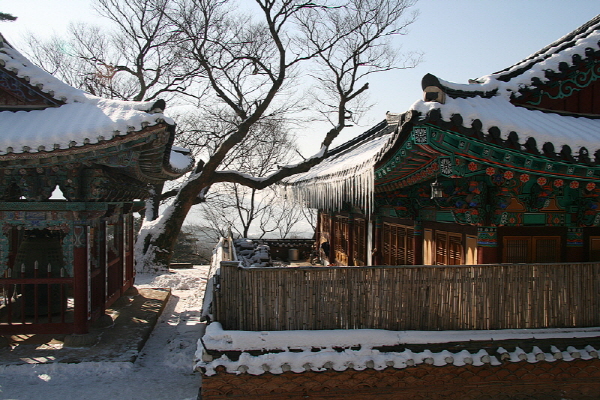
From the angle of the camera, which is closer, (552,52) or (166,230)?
(552,52)

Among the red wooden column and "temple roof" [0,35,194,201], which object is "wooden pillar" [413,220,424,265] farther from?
the red wooden column

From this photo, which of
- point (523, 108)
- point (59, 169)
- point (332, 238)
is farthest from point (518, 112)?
point (332, 238)

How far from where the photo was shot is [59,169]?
264 inches

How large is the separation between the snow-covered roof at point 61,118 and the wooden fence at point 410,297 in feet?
7.95

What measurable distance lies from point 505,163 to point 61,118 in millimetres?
5856

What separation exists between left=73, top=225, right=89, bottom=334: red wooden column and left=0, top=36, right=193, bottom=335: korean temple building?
1cm

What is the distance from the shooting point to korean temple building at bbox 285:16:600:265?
483 centimetres

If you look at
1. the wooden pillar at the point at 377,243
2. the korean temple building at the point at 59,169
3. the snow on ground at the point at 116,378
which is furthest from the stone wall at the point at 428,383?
the wooden pillar at the point at 377,243

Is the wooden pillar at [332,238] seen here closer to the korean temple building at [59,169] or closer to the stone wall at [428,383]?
the korean temple building at [59,169]

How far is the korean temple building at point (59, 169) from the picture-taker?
6.09 meters

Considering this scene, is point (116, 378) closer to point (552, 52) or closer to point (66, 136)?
point (66, 136)

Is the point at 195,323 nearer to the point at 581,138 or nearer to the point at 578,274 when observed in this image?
the point at 578,274

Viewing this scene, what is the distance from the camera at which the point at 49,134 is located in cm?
616

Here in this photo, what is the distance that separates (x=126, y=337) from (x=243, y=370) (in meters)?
3.26
